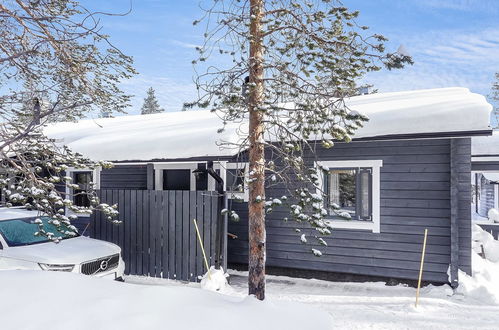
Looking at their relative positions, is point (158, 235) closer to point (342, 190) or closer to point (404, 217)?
point (342, 190)

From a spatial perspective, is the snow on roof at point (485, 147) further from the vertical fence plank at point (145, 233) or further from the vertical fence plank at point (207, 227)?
the vertical fence plank at point (145, 233)

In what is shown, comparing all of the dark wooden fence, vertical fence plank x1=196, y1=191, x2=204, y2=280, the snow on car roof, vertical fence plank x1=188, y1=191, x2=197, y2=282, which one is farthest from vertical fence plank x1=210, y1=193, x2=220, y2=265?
the snow on car roof

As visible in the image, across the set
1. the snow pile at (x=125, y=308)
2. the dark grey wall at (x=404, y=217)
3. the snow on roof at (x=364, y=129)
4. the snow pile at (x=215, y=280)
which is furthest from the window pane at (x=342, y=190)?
the snow pile at (x=125, y=308)

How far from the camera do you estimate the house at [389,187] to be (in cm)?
732

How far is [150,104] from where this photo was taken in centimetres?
5678

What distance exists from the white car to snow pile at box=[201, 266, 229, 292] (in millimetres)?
1656

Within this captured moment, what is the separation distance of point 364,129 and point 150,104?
52.4 m

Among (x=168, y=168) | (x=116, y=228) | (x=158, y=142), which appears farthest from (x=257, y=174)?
(x=168, y=168)

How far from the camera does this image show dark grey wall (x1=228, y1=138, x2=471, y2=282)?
297 inches

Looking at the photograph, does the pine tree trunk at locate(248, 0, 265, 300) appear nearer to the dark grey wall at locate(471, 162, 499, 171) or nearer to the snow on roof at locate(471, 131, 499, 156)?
the snow on roof at locate(471, 131, 499, 156)

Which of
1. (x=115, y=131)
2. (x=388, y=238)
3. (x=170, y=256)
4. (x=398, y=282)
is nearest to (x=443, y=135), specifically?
(x=388, y=238)

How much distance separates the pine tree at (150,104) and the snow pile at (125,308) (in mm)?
55029

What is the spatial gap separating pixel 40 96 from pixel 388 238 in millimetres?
7253

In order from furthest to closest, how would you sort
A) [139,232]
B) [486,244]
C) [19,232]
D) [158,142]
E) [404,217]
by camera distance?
[486,244] < [158,142] < [139,232] < [404,217] < [19,232]
